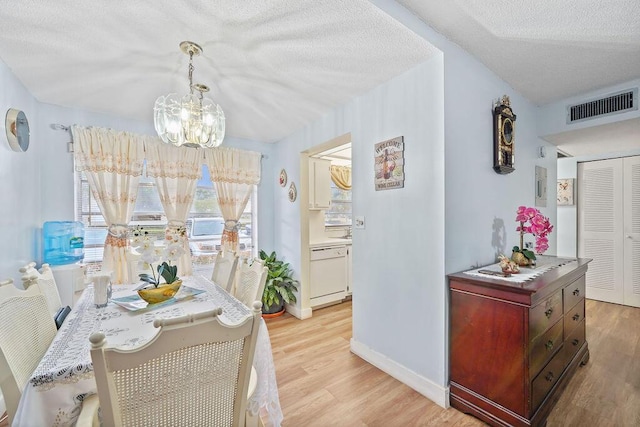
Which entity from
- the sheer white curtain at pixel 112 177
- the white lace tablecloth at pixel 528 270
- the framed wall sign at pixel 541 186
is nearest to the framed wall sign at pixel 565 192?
the framed wall sign at pixel 541 186

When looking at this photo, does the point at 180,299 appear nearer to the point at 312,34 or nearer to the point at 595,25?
the point at 312,34

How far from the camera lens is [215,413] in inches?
39.0

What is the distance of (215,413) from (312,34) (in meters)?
2.00

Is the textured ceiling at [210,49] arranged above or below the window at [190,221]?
above

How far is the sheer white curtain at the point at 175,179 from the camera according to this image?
3.15 m

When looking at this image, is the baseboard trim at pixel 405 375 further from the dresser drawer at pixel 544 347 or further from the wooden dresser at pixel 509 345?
the dresser drawer at pixel 544 347

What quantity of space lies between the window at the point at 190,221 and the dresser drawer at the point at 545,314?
3.24 m

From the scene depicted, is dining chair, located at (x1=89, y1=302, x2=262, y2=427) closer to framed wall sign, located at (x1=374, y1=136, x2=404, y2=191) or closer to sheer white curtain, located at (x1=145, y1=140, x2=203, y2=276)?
framed wall sign, located at (x1=374, y1=136, x2=404, y2=191)

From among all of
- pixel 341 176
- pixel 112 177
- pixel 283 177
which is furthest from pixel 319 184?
pixel 112 177

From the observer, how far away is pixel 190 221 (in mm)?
3516

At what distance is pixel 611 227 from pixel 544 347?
11.3ft

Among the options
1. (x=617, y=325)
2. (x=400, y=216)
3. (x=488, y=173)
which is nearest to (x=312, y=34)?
(x=400, y=216)

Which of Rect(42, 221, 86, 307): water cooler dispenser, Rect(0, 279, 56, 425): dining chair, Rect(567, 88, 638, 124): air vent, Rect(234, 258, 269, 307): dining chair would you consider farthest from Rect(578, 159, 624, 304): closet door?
Rect(42, 221, 86, 307): water cooler dispenser

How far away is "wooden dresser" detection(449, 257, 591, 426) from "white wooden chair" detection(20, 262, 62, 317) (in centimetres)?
251
